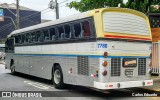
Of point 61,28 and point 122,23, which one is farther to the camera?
point 61,28

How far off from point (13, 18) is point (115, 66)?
82.0 meters

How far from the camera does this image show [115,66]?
1093cm

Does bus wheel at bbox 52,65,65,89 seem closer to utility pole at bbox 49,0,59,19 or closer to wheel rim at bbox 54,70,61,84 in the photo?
wheel rim at bbox 54,70,61,84

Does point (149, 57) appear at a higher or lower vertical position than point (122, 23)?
lower

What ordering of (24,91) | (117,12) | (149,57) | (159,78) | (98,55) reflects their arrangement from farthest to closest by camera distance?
(159,78) → (24,91) → (149,57) → (117,12) → (98,55)

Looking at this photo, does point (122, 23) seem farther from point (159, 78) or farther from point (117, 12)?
point (159, 78)

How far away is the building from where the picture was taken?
87.9m

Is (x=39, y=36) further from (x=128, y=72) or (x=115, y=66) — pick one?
(x=128, y=72)

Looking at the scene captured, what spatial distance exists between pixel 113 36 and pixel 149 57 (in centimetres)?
207

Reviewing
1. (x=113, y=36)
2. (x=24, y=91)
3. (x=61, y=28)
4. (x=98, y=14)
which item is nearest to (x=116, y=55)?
(x=113, y=36)

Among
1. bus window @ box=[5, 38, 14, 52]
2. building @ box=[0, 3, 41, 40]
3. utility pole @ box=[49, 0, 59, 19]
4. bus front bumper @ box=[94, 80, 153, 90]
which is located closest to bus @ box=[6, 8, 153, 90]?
bus front bumper @ box=[94, 80, 153, 90]

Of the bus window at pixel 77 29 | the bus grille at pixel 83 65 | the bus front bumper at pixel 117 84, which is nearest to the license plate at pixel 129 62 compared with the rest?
the bus front bumper at pixel 117 84

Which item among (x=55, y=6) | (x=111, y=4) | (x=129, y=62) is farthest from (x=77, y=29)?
(x=55, y=6)

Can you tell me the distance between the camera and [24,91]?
12.9m
